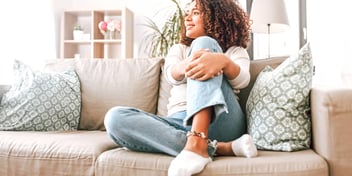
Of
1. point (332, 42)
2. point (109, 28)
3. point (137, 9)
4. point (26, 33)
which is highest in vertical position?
point (137, 9)

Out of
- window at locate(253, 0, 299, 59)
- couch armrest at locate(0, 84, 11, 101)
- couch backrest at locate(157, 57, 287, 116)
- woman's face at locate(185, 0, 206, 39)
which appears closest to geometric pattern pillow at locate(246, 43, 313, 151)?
couch backrest at locate(157, 57, 287, 116)

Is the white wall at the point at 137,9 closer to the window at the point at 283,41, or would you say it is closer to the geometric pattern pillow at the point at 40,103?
the window at the point at 283,41

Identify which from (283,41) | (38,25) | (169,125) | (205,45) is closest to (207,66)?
(205,45)

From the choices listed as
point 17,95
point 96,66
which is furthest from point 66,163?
point 96,66

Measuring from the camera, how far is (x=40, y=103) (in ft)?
5.83

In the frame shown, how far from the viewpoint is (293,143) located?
4.27 ft

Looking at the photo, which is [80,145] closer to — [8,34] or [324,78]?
[324,78]

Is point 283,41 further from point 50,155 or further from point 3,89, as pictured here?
point 50,155

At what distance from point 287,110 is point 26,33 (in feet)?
8.17

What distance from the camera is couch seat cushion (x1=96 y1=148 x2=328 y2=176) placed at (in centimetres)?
111

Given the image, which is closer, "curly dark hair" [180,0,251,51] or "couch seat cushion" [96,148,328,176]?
"couch seat cushion" [96,148,328,176]

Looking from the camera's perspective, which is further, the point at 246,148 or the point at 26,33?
the point at 26,33

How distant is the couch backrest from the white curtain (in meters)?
1.41

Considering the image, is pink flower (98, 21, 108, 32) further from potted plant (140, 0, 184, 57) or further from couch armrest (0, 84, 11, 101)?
couch armrest (0, 84, 11, 101)
